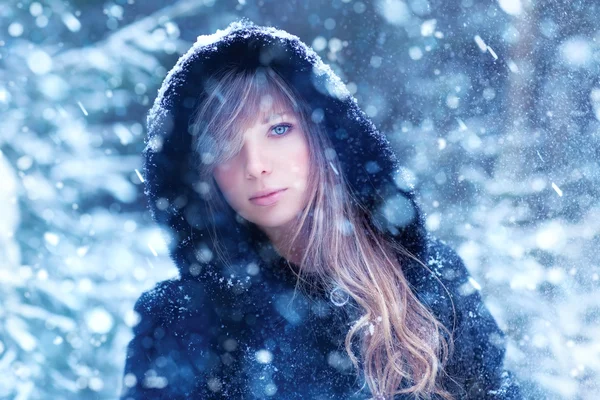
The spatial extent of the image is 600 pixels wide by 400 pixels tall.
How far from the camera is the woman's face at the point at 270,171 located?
1218 millimetres

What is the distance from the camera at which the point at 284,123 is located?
1.28 m

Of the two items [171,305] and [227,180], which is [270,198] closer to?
[227,180]

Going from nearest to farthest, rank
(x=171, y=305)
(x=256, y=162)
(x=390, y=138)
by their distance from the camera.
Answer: (x=256, y=162), (x=171, y=305), (x=390, y=138)

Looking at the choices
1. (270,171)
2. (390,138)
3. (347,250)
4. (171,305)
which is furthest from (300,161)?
(390,138)

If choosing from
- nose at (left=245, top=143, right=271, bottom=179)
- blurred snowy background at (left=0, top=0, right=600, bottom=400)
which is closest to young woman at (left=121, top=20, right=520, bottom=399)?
nose at (left=245, top=143, right=271, bottom=179)

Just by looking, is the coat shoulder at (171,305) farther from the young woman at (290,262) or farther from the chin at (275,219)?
the chin at (275,219)

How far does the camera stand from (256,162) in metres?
1.20

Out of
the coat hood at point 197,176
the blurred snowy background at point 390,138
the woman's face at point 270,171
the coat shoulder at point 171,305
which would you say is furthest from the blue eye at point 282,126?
the blurred snowy background at point 390,138

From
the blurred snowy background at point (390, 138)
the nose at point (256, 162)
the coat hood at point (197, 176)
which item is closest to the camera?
the nose at point (256, 162)

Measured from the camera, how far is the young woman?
4.08 feet

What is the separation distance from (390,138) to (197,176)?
99cm

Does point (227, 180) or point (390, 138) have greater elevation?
point (390, 138)

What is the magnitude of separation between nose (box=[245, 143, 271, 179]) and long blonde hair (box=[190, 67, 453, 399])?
0.04 m

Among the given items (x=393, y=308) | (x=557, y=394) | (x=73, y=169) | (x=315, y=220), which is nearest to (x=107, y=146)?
(x=73, y=169)
